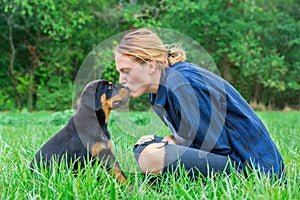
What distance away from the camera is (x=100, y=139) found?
2.88 meters

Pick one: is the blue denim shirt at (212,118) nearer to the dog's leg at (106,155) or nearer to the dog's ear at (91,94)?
the dog's leg at (106,155)

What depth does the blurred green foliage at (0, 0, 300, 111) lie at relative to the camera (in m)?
14.8

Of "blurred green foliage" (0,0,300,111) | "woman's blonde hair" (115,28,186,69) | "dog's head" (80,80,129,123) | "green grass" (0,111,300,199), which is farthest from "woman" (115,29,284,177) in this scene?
"blurred green foliage" (0,0,300,111)

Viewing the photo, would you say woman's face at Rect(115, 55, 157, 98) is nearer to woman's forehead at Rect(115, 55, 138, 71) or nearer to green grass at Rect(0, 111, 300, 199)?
woman's forehead at Rect(115, 55, 138, 71)

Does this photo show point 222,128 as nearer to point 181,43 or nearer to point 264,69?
point 181,43

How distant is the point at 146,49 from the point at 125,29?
12.8m

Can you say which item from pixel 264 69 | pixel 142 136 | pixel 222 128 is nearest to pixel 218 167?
pixel 222 128

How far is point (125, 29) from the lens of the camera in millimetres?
15125

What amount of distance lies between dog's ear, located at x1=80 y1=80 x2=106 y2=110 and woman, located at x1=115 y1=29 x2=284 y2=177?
519 mm

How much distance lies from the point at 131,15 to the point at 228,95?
12046 mm

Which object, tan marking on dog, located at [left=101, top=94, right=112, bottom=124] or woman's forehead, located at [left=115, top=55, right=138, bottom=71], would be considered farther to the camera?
tan marking on dog, located at [left=101, top=94, right=112, bottom=124]

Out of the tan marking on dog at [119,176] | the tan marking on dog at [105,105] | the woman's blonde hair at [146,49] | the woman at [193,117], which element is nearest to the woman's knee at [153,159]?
the woman at [193,117]

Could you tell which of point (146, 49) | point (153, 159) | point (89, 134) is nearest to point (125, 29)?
point (89, 134)

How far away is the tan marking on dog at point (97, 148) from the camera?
276 centimetres
